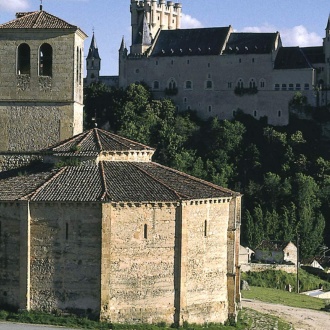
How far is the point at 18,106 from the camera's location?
124 ft

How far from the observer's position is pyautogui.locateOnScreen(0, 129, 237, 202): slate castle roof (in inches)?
1316

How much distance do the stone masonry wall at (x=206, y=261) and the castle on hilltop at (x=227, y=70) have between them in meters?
65.9

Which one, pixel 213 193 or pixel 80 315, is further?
pixel 213 193

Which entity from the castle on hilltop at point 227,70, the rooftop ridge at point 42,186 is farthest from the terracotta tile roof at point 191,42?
the rooftop ridge at point 42,186

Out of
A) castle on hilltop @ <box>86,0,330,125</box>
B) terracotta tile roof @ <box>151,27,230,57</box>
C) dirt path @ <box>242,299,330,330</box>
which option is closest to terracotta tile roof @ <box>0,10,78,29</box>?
dirt path @ <box>242,299,330,330</box>

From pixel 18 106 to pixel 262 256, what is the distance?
3714 cm

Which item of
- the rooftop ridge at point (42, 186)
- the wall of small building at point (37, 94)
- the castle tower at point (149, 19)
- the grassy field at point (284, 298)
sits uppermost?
the castle tower at point (149, 19)

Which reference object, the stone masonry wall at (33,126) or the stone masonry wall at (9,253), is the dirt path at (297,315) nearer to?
the stone masonry wall at (9,253)

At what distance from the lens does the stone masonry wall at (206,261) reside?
34275 mm

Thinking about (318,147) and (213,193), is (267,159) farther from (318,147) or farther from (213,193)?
(213,193)

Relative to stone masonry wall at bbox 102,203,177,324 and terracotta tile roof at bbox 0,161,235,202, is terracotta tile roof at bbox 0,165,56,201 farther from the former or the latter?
stone masonry wall at bbox 102,203,177,324

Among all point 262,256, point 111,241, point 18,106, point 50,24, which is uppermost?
point 50,24

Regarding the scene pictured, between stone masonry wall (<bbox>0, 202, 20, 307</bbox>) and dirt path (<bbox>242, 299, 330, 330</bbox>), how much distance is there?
1177 centimetres

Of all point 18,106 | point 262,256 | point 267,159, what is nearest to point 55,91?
point 18,106
